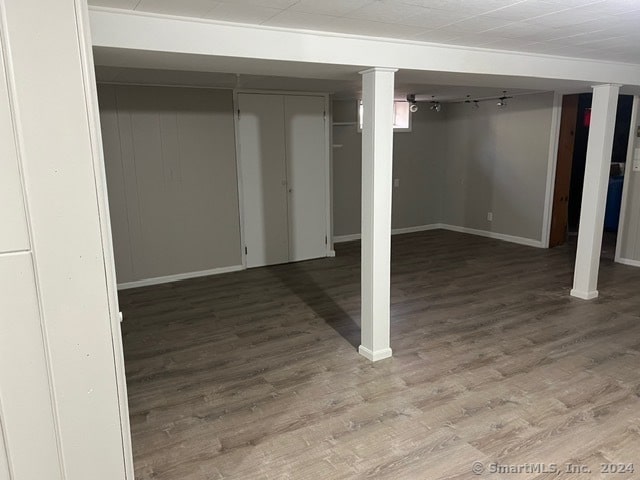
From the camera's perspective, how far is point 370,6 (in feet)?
7.39

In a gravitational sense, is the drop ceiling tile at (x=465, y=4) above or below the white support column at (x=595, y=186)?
above

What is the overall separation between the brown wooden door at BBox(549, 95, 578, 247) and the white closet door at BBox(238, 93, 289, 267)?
12.6 feet

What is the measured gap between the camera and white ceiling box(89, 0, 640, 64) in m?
2.20

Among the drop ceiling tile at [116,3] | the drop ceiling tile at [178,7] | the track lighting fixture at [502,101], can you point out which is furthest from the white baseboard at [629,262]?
the drop ceiling tile at [116,3]

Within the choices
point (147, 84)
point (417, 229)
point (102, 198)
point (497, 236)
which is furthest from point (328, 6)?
point (417, 229)

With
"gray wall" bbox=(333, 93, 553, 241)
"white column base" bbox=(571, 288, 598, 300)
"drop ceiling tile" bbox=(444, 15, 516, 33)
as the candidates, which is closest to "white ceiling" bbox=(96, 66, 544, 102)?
"gray wall" bbox=(333, 93, 553, 241)

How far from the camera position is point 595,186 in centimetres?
447

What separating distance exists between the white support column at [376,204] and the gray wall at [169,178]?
274cm

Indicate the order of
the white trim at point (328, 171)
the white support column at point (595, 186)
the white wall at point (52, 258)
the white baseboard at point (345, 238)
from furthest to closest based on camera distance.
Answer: the white baseboard at point (345, 238)
the white trim at point (328, 171)
the white support column at point (595, 186)
the white wall at point (52, 258)

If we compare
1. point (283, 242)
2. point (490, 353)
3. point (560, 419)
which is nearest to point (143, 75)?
point (283, 242)

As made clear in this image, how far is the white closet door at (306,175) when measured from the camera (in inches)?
236

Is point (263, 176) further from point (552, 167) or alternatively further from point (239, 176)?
point (552, 167)

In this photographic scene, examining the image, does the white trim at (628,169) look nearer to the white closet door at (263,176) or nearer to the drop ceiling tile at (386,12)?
the white closet door at (263,176)

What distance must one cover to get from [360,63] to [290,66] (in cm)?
44
